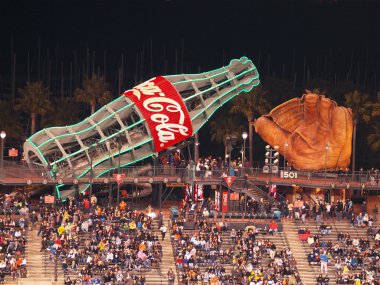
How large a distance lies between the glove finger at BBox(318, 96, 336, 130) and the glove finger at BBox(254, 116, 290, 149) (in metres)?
2.90

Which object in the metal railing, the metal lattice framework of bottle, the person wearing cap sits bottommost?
the person wearing cap

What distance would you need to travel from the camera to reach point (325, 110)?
342ft

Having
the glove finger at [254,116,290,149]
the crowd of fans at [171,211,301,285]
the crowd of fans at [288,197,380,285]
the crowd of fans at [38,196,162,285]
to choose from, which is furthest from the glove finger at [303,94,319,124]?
the crowd of fans at [38,196,162,285]

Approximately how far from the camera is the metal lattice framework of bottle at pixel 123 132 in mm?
98125

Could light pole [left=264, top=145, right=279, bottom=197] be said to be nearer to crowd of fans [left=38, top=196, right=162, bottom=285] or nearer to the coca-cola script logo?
the coca-cola script logo

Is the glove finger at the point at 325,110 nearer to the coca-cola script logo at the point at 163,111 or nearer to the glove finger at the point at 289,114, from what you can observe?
the glove finger at the point at 289,114

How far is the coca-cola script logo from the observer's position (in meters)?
98.9

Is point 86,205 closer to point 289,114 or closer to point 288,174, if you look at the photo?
point 288,174

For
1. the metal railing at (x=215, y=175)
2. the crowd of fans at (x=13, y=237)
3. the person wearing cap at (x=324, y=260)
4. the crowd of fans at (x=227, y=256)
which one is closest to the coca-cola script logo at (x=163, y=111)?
the metal railing at (x=215, y=175)

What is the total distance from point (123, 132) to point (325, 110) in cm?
1580

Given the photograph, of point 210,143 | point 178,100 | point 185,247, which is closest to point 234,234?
point 185,247

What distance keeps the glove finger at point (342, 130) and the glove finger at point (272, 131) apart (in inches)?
144

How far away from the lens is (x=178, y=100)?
99.6m

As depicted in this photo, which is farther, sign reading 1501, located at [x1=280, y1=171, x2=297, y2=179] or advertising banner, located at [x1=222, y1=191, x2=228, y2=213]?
sign reading 1501, located at [x1=280, y1=171, x2=297, y2=179]
